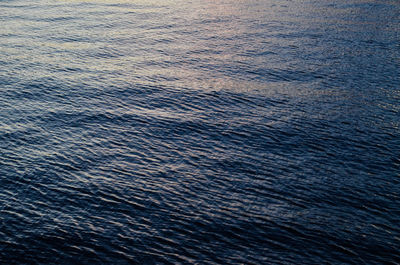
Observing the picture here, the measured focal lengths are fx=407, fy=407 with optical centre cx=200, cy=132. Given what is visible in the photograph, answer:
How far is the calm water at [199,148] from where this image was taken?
11.2 meters

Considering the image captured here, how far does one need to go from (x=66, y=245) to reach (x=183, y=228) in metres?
3.23

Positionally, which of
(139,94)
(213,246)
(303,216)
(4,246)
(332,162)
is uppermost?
(139,94)

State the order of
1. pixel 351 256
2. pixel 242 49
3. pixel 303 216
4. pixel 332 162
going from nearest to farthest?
pixel 351 256 → pixel 303 216 → pixel 332 162 → pixel 242 49

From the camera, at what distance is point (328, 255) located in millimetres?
10742

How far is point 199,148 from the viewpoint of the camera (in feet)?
53.3

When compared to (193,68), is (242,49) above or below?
above

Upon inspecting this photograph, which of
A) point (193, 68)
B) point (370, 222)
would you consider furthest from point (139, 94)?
point (370, 222)

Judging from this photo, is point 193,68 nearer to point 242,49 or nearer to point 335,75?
point 242,49

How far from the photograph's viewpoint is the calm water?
36.9 feet

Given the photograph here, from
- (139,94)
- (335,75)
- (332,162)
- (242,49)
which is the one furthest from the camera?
(242,49)

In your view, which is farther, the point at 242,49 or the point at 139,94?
the point at 242,49

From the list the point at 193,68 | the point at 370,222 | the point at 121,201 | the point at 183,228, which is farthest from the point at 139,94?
the point at 370,222

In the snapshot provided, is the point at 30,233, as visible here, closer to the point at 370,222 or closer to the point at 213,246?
the point at 213,246

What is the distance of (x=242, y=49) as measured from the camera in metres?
29.1
